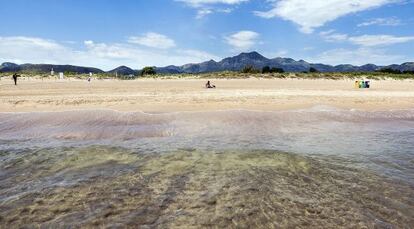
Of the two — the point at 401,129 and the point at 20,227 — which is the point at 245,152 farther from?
the point at 401,129

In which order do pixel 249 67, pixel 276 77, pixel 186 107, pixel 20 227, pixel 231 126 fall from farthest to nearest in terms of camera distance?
pixel 249 67 < pixel 276 77 < pixel 186 107 < pixel 231 126 < pixel 20 227

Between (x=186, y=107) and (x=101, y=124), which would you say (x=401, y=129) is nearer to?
(x=186, y=107)

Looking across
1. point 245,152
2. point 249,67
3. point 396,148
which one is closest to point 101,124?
point 245,152

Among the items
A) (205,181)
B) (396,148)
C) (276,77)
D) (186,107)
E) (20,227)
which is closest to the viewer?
(20,227)

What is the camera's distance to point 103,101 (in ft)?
66.1

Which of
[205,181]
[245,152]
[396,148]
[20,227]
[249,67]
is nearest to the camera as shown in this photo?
[20,227]

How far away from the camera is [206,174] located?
7273mm

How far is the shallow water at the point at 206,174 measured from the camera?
524cm

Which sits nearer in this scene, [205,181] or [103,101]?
[205,181]

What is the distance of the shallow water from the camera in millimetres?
5238

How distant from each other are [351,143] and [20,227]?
363 inches

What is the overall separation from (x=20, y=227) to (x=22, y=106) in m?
15.7

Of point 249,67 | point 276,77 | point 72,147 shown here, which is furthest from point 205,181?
point 249,67

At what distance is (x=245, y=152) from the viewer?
30.6ft
